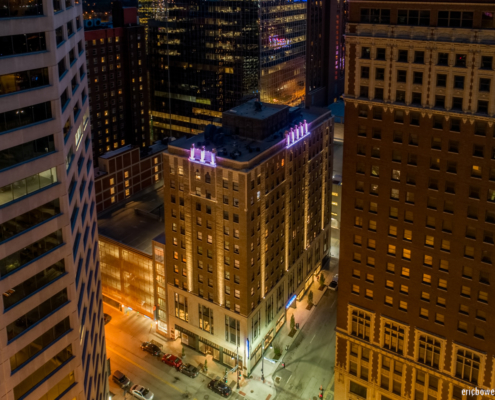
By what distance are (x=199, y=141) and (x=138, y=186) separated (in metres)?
52.1

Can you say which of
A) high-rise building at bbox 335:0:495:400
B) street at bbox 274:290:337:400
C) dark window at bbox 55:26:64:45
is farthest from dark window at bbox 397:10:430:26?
street at bbox 274:290:337:400

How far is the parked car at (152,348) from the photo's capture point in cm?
11219

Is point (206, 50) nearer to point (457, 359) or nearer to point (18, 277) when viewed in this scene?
point (457, 359)

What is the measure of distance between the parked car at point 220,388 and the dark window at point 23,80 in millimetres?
76657

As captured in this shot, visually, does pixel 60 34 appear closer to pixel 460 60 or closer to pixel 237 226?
pixel 460 60

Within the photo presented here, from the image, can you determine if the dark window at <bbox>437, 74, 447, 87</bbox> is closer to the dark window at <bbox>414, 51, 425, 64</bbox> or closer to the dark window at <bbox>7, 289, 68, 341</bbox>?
the dark window at <bbox>414, 51, 425, 64</bbox>

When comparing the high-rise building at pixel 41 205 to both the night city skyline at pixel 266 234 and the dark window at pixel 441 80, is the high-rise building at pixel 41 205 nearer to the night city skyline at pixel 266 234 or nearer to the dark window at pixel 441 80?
the night city skyline at pixel 266 234

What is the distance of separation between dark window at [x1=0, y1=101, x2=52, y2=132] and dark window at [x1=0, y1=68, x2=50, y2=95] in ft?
4.92

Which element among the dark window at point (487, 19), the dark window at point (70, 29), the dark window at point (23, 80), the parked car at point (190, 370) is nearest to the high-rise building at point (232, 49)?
the parked car at point (190, 370)

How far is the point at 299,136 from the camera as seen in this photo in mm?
114688

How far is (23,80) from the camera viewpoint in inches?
1528

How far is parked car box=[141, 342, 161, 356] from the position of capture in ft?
368

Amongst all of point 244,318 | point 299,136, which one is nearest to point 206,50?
point 299,136

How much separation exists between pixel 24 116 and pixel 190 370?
7889 cm
